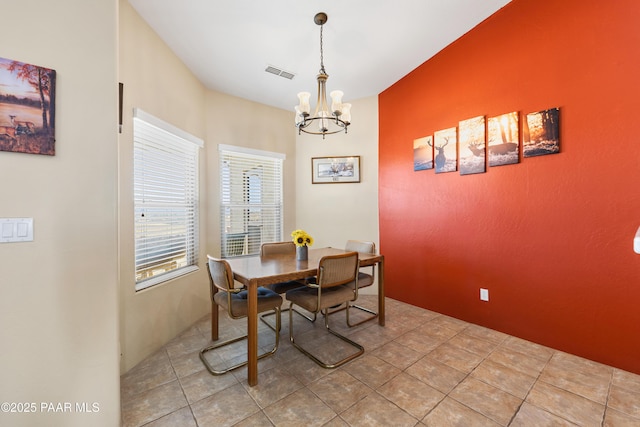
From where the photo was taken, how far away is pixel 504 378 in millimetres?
1904

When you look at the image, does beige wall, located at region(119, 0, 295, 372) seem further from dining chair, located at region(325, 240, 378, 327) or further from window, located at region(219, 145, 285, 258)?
dining chair, located at region(325, 240, 378, 327)

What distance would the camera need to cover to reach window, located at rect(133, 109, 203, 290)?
2.28 m

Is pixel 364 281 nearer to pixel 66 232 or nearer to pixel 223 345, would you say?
pixel 223 345

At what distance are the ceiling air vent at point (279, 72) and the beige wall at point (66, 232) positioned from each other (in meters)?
1.88

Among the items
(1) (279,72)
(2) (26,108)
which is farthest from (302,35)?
(2) (26,108)

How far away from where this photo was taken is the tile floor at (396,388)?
1549 millimetres

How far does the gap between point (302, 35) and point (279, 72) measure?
2.23 feet

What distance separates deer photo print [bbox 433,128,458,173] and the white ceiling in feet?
3.29

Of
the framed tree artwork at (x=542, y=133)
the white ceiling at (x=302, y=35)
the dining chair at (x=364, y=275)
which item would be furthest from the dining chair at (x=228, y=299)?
the framed tree artwork at (x=542, y=133)

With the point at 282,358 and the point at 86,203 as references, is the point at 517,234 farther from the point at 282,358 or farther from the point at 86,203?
the point at 86,203

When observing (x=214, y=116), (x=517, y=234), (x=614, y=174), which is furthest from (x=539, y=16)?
(x=214, y=116)

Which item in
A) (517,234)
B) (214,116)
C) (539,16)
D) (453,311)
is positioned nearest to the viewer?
(539,16)

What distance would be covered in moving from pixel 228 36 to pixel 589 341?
168 inches

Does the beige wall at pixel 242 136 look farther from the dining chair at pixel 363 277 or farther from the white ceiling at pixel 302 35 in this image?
the dining chair at pixel 363 277
